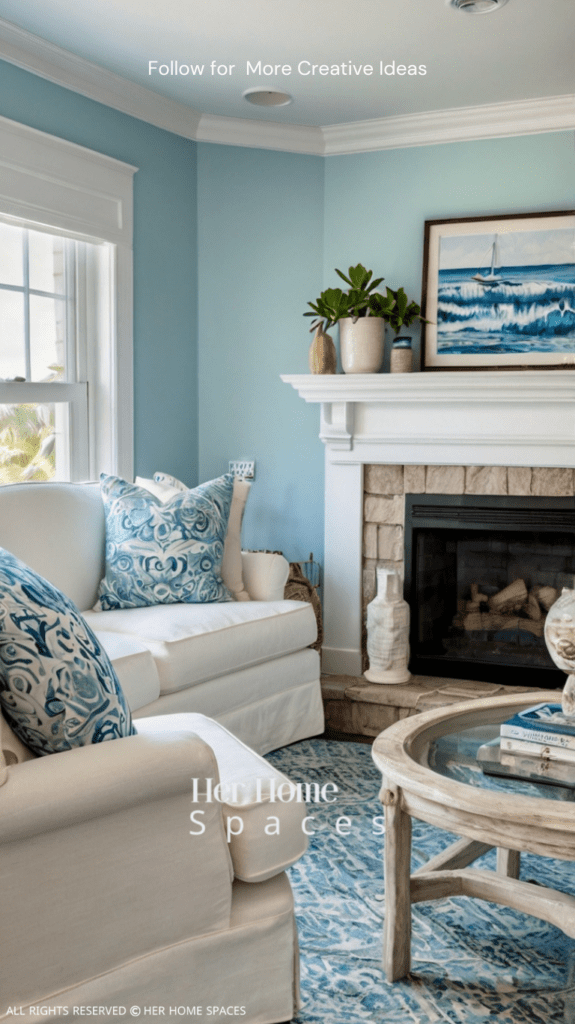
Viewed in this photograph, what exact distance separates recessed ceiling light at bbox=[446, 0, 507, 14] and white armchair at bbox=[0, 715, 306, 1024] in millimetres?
2357

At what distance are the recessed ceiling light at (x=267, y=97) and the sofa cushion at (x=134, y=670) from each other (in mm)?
2235

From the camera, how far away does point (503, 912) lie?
219 centimetres

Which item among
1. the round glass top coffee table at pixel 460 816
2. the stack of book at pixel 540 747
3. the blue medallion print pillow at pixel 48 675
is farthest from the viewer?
the stack of book at pixel 540 747

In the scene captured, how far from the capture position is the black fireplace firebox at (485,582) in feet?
12.3

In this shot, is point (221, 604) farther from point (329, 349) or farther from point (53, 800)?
point (53, 800)

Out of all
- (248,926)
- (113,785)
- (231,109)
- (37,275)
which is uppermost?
(231,109)

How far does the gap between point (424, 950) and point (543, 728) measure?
59cm

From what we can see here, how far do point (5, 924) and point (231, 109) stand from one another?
3412 millimetres

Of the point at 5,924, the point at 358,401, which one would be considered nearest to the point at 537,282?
the point at 358,401

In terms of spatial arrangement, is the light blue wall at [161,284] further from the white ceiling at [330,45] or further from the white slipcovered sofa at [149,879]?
the white slipcovered sofa at [149,879]

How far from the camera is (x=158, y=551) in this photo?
10.5ft

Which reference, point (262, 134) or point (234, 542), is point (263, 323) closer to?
point (262, 134)

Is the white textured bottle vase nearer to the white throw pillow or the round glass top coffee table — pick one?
the white throw pillow

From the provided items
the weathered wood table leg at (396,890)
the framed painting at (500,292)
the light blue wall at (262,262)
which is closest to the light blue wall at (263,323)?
the light blue wall at (262,262)
